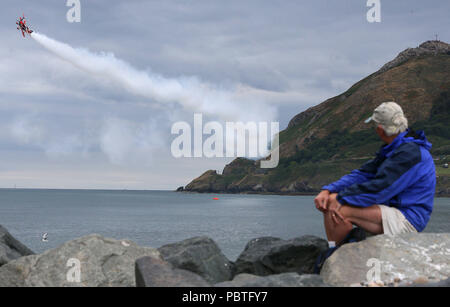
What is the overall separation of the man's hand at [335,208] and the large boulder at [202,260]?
2624 mm

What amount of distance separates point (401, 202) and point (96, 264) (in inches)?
203

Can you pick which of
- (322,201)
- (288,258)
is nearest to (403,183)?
(322,201)

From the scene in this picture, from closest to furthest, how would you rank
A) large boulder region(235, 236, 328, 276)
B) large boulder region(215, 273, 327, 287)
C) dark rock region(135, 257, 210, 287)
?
1. large boulder region(215, 273, 327, 287)
2. dark rock region(135, 257, 210, 287)
3. large boulder region(235, 236, 328, 276)

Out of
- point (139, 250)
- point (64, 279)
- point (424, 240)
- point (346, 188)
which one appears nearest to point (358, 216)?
point (346, 188)

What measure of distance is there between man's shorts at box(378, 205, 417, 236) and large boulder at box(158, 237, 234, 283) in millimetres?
3264

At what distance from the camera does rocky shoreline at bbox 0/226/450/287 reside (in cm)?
664

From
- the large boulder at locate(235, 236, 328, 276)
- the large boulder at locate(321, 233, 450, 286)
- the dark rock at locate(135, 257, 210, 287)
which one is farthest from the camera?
the large boulder at locate(235, 236, 328, 276)

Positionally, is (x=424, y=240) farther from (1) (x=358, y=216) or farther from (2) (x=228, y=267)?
(2) (x=228, y=267)

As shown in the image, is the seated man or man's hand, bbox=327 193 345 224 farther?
man's hand, bbox=327 193 345 224

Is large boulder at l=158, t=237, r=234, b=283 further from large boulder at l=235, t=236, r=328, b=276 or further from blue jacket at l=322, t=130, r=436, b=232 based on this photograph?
blue jacket at l=322, t=130, r=436, b=232

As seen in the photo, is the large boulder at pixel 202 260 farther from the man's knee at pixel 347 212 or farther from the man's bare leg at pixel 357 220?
the man's knee at pixel 347 212

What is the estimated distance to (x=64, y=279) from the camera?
26.4 ft

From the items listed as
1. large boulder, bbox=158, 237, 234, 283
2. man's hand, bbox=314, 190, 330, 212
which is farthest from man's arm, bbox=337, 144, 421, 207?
large boulder, bbox=158, 237, 234, 283

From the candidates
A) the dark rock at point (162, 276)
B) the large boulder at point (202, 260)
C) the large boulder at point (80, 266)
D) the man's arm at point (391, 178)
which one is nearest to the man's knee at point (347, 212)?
the man's arm at point (391, 178)
